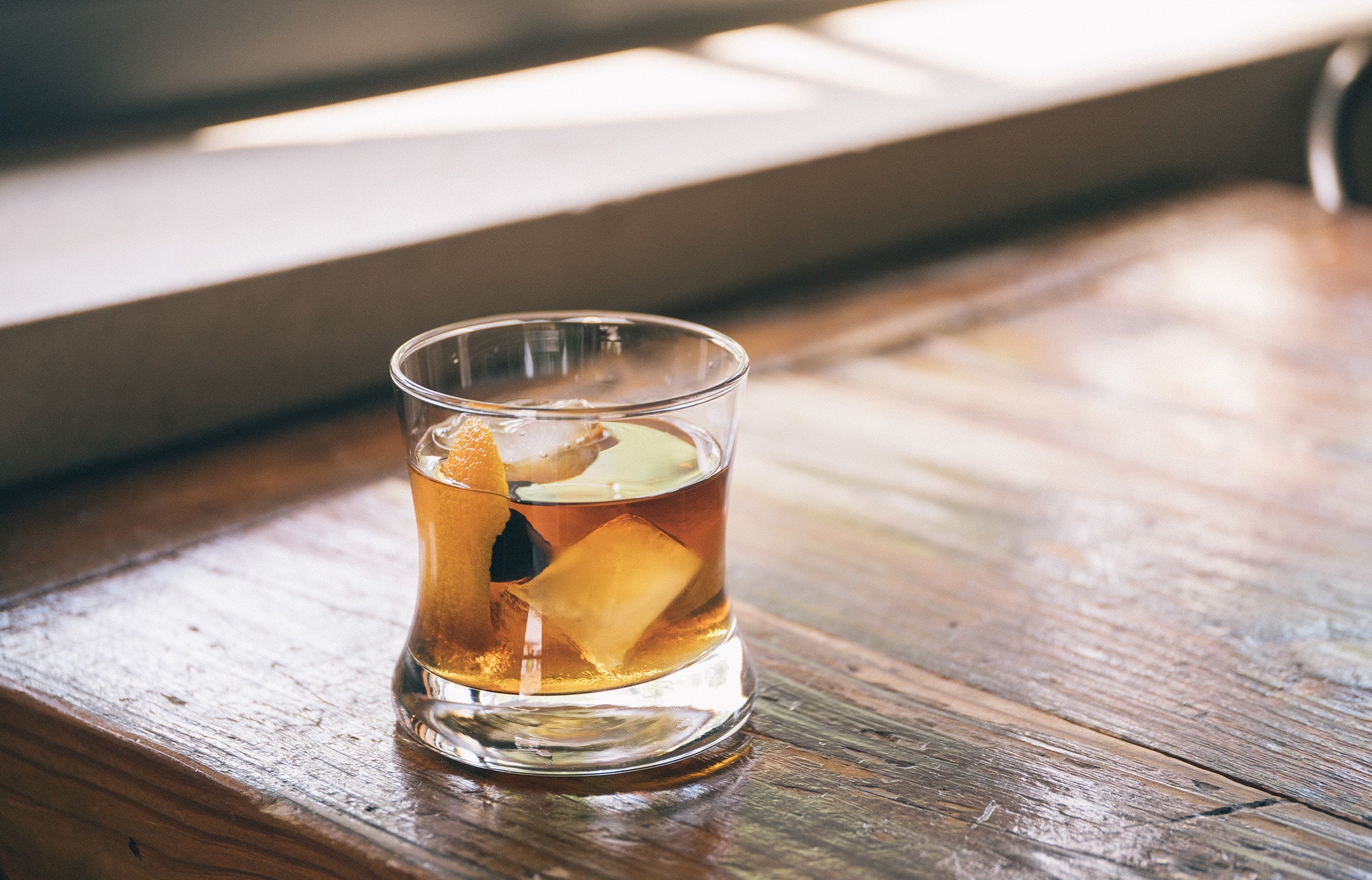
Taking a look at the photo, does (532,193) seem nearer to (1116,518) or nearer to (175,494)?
(175,494)

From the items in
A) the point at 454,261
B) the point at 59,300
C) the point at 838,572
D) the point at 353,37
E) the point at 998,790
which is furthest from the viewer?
the point at 353,37

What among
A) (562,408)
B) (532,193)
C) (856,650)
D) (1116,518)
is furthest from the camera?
(532,193)

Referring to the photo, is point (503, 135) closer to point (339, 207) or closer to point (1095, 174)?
point (339, 207)

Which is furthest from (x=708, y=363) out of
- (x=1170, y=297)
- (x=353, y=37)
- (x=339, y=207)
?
(x=353, y=37)

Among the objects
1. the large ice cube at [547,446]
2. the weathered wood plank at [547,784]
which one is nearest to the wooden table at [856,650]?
the weathered wood plank at [547,784]

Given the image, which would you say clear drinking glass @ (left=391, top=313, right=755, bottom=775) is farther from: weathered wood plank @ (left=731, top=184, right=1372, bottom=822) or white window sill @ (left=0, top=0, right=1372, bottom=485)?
white window sill @ (left=0, top=0, right=1372, bottom=485)

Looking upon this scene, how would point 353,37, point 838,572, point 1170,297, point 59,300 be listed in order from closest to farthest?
point 838,572 < point 59,300 < point 1170,297 < point 353,37

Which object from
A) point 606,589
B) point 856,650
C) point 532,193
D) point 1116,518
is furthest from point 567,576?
point 532,193
